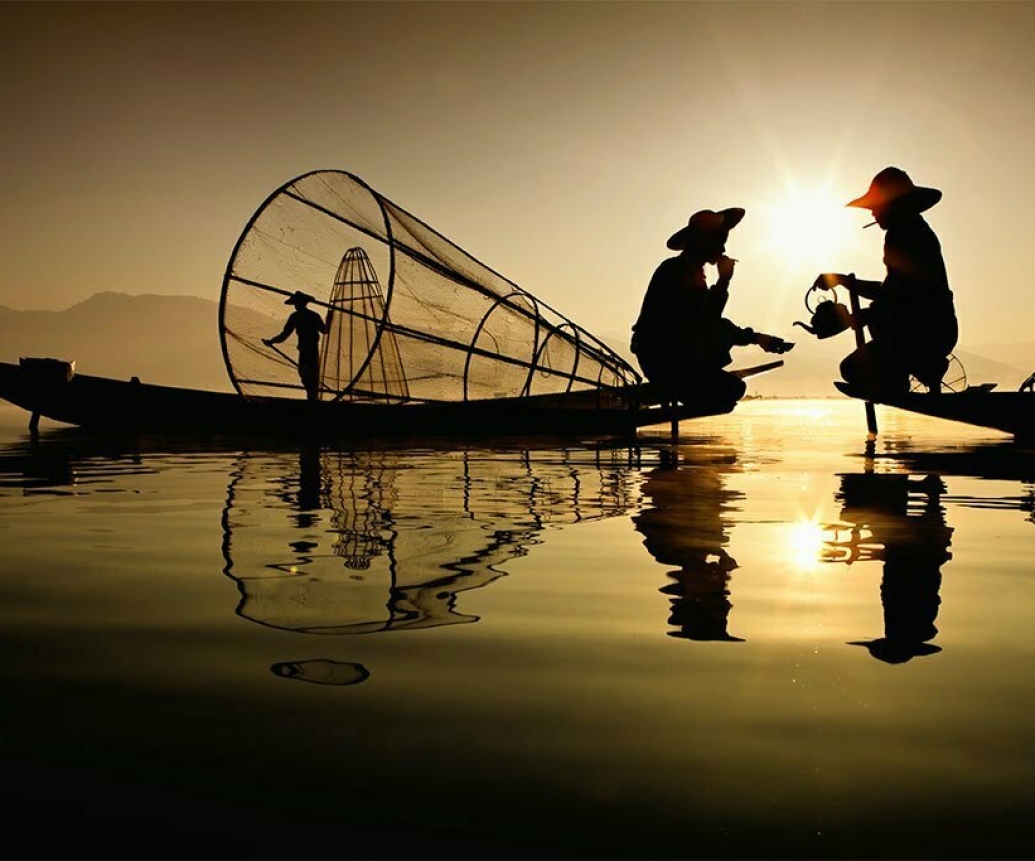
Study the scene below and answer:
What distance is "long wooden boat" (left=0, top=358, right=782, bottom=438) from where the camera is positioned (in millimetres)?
14062

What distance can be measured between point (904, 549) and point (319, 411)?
10591 millimetres

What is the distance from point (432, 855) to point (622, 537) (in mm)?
3519

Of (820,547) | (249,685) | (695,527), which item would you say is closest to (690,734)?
(249,685)

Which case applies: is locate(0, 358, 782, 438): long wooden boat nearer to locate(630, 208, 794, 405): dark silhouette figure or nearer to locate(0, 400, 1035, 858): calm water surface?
locate(630, 208, 794, 405): dark silhouette figure

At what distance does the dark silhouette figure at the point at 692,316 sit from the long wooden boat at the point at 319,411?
57 cm

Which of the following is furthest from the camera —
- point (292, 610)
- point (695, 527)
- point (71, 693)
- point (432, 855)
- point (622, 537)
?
point (695, 527)

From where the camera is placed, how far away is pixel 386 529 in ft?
17.1

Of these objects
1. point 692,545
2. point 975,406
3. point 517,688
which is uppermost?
point 975,406

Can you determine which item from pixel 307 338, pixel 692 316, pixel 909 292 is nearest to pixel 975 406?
pixel 909 292

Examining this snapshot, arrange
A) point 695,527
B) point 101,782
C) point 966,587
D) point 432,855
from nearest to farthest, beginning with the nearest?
point 432,855 → point 101,782 → point 966,587 → point 695,527

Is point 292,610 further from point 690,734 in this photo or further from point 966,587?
point 966,587

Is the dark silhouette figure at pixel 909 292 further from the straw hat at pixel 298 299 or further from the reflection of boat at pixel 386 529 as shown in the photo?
the straw hat at pixel 298 299

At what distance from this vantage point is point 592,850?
62.7 inches

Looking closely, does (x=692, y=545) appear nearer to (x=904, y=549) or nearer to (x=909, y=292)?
(x=904, y=549)
